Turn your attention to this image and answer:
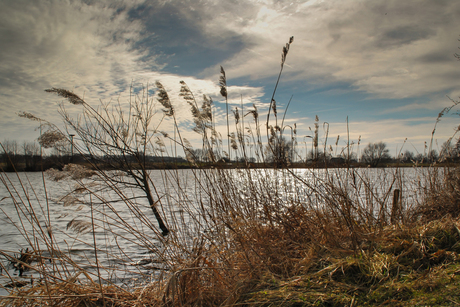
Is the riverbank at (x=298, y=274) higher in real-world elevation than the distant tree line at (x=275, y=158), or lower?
lower

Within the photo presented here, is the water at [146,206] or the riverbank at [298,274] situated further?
the water at [146,206]

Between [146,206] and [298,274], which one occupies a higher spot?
[146,206]

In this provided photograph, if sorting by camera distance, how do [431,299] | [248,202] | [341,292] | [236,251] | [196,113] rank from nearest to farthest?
[431,299], [341,292], [236,251], [196,113], [248,202]

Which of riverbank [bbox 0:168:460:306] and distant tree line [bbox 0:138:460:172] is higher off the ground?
A: distant tree line [bbox 0:138:460:172]

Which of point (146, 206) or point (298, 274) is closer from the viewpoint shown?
point (298, 274)

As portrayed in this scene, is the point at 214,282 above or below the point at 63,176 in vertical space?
below

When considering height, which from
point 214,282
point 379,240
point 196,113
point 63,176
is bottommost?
point 214,282

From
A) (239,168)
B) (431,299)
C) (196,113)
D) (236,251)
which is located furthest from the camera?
(239,168)

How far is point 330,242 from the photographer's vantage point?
8.02 feet

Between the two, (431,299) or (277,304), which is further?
(277,304)

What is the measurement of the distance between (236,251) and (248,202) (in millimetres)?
696

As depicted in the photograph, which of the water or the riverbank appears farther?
the water

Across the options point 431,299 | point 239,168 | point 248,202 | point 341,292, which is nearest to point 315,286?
point 341,292

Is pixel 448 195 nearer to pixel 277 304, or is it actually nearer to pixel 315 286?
pixel 315 286
